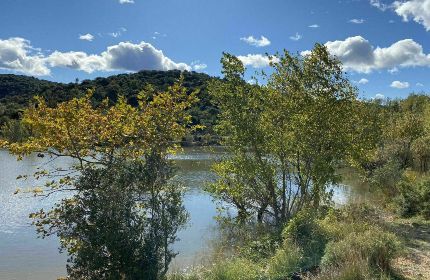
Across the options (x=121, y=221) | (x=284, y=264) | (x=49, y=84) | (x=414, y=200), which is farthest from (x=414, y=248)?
(x=49, y=84)

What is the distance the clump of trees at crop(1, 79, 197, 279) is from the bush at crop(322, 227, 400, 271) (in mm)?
3172

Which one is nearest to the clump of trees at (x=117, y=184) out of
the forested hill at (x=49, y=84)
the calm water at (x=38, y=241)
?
the calm water at (x=38, y=241)

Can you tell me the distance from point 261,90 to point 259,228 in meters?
4.81

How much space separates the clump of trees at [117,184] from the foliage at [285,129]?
15.1 feet

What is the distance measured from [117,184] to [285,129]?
7261mm

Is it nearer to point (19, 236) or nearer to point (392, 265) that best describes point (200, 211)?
point (19, 236)

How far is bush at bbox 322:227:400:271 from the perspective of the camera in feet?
28.5

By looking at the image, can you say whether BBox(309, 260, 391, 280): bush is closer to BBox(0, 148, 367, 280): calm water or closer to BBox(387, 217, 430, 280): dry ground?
BBox(387, 217, 430, 280): dry ground

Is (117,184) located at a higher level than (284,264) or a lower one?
higher

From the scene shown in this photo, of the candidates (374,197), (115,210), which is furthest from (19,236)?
(374,197)

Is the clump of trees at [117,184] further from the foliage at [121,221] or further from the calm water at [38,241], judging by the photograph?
the calm water at [38,241]

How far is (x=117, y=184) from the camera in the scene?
8766 mm

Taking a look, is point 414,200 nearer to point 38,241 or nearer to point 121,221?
point 121,221

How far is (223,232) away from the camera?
675 inches
